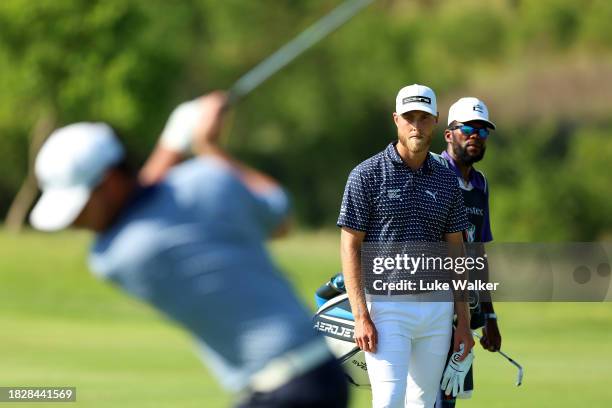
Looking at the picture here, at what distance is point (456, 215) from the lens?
21.4 feet

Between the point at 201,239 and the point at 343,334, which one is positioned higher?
the point at 201,239

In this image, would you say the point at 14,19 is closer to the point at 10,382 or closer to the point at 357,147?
the point at 357,147

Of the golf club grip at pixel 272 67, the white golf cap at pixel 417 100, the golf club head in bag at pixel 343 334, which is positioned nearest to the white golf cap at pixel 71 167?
the golf club grip at pixel 272 67

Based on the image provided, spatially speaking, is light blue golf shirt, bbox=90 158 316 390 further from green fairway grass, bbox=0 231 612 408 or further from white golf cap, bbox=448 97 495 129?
white golf cap, bbox=448 97 495 129

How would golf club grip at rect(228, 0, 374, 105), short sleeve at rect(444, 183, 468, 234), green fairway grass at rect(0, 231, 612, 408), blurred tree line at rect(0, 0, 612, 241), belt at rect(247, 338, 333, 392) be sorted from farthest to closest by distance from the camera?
blurred tree line at rect(0, 0, 612, 241), green fairway grass at rect(0, 231, 612, 408), short sleeve at rect(444, 183, 468, 234), golf club grip at rect(228, 0, 374, 105), belt at rect(247, 338, 333, 392)

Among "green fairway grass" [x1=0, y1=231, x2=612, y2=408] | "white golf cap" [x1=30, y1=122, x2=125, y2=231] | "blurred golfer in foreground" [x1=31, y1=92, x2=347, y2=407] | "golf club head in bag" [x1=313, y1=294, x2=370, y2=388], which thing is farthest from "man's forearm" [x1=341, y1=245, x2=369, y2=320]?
"white golf cap" [x1=30, y1=122, x2=125, y2=231]

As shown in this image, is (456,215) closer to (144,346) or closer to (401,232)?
(401,232)

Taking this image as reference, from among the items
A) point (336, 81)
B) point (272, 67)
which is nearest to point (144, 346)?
point (272, 67)

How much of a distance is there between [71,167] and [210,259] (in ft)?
1.61

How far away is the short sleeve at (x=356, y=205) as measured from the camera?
20.6 ft

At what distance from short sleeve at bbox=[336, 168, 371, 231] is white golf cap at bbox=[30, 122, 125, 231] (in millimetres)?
2545

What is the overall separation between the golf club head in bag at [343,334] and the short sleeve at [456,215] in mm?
698

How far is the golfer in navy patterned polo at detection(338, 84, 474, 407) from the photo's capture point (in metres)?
6.25

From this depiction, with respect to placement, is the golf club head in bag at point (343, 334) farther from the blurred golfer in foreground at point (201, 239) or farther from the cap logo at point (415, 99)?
the blurred golfer in foreground at point (201, 239)
